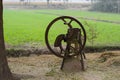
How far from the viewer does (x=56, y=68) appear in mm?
7648

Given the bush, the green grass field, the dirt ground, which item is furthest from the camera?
the bush

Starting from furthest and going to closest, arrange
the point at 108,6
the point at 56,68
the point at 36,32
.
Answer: the point at 108,6
the point at 36,32
the point at 56,68

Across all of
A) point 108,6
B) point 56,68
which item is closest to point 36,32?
point 56,68

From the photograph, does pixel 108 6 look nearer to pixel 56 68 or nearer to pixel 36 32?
pixel 36 32

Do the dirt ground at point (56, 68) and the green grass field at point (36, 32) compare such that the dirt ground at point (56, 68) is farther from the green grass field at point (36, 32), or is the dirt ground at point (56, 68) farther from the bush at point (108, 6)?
the bush at point (108, 6)

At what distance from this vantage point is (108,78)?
689 cm

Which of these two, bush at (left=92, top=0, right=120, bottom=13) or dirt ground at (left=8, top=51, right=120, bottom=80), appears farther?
bush at (left=92, top=0, right=120, bottom=13)

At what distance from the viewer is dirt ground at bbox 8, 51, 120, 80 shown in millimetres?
6922

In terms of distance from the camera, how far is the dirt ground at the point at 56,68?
692cm

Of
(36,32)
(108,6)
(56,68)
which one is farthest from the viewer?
(108,6)

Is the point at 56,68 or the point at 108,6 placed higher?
the point at 56,68

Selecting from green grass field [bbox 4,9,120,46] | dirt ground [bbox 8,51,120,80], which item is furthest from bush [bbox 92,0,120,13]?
dirt ground [bbox 8,51,120,80]

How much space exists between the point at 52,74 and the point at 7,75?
1135 millimetres

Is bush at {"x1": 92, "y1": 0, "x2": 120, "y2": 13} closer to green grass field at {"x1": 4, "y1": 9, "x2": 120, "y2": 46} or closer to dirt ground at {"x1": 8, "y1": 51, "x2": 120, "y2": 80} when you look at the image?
green grass field at {"x1": 4, "y1": 9, "x2": 120, "y2": 46}
